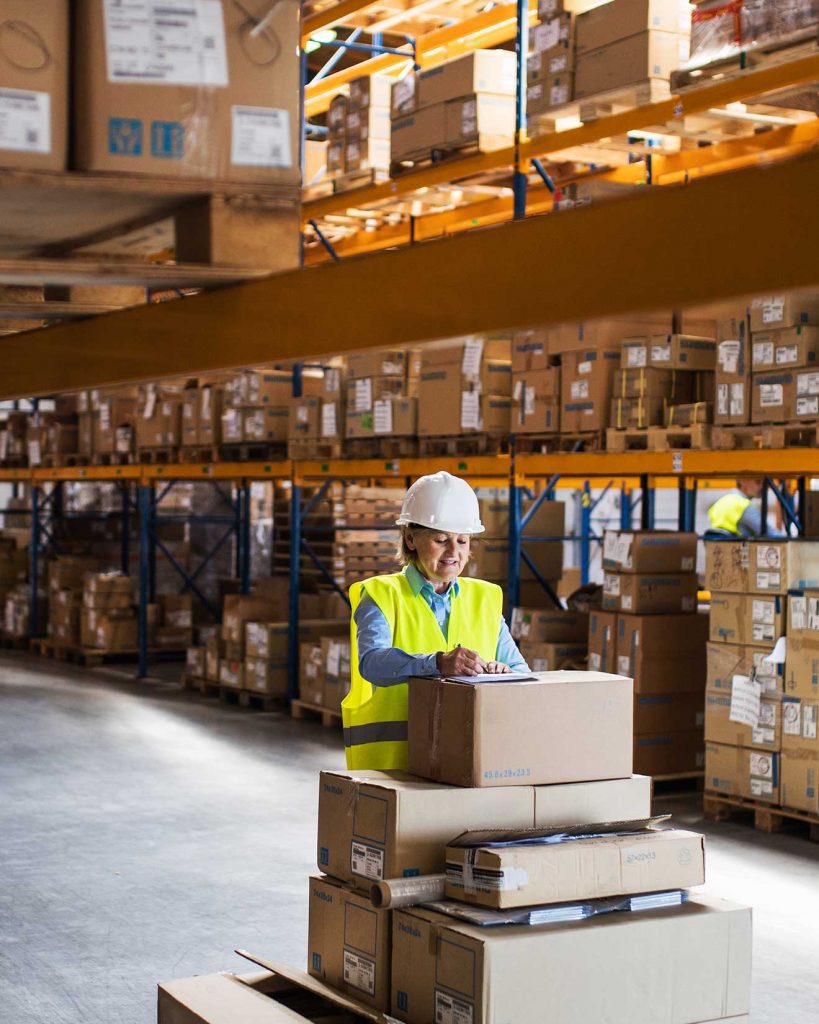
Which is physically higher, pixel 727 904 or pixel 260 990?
pixel 727 904

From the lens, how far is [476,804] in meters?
3.55

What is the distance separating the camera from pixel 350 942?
365 cm

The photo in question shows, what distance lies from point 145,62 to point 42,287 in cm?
107

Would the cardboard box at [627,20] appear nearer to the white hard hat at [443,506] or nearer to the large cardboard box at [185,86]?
the white hard hat at [443,506]

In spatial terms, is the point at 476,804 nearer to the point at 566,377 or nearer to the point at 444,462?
the point at 566,377

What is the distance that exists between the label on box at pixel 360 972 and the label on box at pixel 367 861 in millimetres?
221

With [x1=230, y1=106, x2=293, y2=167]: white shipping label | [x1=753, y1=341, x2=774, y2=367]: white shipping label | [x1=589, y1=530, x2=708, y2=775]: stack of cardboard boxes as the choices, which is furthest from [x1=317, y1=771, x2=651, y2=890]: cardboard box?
[x1=589, y1=530, x2=708, y2=775]: stack of cardboard boxes

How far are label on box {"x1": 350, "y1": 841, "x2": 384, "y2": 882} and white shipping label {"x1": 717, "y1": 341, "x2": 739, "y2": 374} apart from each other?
4.75m

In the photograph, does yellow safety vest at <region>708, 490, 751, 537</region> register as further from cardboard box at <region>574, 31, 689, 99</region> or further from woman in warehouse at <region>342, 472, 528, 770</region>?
woman in warehouse at <region>342, 472, 528, 770</region>

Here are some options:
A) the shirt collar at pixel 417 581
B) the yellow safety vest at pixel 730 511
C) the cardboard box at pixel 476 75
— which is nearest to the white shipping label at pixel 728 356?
the cardboard box at pixel 476 75

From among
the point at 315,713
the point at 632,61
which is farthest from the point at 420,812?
the point at 315,713

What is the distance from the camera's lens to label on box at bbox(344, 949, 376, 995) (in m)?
3.57

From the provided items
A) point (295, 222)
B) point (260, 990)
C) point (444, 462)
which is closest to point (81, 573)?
A: point (444, 462)

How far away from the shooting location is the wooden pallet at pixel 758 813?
7.35 m
